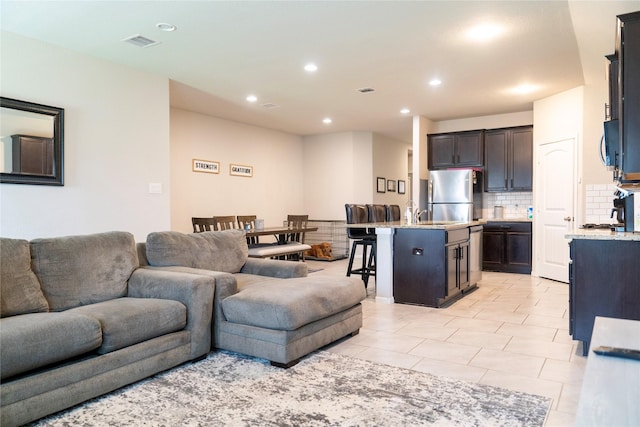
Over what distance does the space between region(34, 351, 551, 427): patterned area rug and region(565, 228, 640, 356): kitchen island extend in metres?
1.04

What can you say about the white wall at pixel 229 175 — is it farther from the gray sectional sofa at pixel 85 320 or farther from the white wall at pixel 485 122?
the gray sectional sofa at pixel 85 320

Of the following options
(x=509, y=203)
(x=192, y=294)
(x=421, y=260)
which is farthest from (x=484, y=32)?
(x=509, y=203)

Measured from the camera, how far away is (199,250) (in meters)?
3.70

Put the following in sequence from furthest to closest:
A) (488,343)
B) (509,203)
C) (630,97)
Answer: (509,203) → (488,343) → (630,97)

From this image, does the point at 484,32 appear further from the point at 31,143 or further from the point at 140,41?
the point at 31,143

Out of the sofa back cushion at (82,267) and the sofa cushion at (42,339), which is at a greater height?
the sofa back cushion at (82,267)

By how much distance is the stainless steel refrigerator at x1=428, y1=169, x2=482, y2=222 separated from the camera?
291 inches

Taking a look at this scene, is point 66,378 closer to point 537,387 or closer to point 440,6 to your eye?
point 537,387

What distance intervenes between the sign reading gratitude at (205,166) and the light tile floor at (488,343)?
400cm

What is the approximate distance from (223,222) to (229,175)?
1424mm

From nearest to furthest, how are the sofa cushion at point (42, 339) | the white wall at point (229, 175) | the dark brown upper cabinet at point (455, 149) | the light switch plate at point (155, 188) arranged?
1. the sofa cushion at point (42, 339)
2. the light switch plate at point (155, 188)
3. the white wall at point (229, 175)
4. the dark brown upper cabinet at point (455, 149)

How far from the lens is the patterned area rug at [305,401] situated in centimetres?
217

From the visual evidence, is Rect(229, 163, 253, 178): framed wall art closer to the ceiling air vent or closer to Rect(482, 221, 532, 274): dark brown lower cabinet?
the ceiling air vent

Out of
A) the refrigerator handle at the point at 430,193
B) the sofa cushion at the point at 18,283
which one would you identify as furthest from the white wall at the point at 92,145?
the refrigerator handle at the point at 430,193
